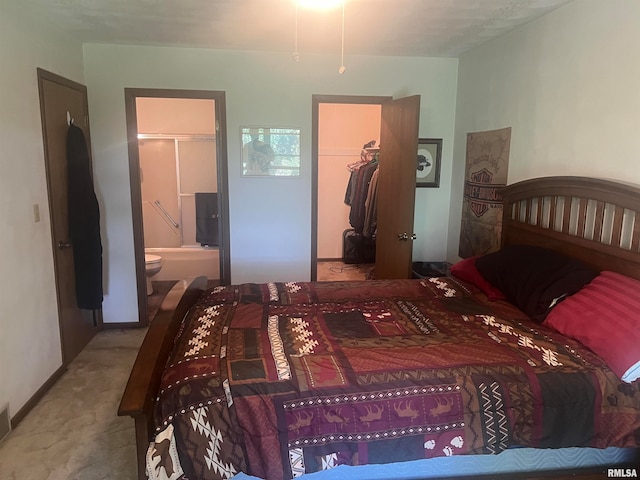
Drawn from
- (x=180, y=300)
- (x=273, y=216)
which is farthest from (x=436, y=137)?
(x=180, y=300)

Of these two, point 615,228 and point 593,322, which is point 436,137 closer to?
point 615,228

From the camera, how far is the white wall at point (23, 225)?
2.44 metres

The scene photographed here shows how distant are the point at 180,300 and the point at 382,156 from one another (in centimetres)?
233

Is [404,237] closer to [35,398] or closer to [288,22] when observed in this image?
[288,22]

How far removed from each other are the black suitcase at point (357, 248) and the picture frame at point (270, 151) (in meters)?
2.27

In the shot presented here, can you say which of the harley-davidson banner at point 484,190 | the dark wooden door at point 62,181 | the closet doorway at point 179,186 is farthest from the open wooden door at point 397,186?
the dark wooden door at point 62,181

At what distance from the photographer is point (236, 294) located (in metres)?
2.64

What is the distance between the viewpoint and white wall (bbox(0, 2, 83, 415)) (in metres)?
2.44

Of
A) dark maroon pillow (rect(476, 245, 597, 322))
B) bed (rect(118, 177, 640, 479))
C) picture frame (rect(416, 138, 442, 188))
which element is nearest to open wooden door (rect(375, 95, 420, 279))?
picture frame (rect(416, 138, 442, 188))

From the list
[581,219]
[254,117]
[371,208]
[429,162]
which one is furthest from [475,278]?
[371,208]

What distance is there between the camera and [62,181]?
3170 mm

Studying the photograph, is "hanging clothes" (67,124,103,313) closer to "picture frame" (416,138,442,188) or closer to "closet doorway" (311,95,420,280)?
"closet doorway" (311,95,420,280)

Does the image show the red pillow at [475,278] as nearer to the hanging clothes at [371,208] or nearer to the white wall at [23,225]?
the hanging clothes at [371,208]

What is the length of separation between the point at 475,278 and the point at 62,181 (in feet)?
9.65
